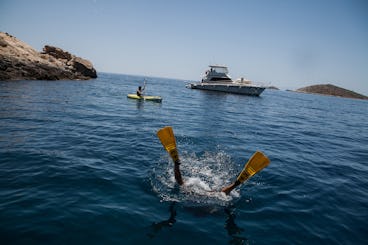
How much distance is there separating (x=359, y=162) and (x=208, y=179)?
9.16 meters

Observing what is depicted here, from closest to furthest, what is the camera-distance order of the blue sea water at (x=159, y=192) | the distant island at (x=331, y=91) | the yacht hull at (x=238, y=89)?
the blue sea water at (x=159, y=192)
the yacht hull at (x=238, y=89)
the distant island at (x=331, y=91)

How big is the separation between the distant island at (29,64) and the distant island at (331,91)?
13015cm

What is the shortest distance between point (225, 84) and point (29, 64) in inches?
1493

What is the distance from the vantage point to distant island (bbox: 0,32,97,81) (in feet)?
113

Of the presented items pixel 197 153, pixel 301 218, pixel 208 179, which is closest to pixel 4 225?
pixel 208 179

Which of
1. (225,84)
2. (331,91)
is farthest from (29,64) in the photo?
(331,91)

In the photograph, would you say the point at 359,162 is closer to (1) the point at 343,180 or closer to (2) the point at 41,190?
(1) the point at 343,180

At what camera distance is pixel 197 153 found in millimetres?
11602

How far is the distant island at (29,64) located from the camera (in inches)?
1353

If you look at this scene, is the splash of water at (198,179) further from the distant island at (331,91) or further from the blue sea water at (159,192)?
the distant island at (331,91)

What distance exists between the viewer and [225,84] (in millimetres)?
56406

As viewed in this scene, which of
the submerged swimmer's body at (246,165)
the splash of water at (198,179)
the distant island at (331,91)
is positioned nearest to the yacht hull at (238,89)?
the splash of water at (198,179)

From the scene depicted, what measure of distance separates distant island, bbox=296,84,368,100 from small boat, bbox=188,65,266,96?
101m

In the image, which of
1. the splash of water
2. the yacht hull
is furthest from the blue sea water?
the yacht hull
